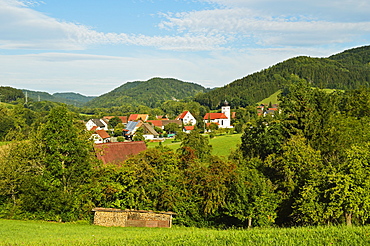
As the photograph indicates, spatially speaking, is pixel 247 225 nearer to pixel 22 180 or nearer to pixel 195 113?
pixel 22 180

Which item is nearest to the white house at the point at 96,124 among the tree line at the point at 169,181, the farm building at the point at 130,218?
the tree line at the point at 169,181

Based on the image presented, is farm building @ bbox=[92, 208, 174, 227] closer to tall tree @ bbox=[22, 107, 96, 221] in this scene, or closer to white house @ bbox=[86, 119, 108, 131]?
tall tree @ bbox=[22, 107, 96, 221]

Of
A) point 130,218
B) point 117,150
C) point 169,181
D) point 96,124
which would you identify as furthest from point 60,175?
point 96,124

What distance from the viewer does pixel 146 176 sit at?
Answer: 2206 centimetres

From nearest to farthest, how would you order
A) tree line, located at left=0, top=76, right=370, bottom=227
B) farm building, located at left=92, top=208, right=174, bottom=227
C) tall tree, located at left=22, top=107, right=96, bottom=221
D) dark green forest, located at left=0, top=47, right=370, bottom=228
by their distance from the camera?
dark green forest, located at left=0, top=47, right=370, bottom=228, tree line, located at left=0, top=76, right=370, bottom=227, farm building, located at left=92, top=208, right=174, bottom=227, tall tree, located at left=22, top=107, right=96, bottom=221

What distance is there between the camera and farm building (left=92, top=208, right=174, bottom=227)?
20.9 meters

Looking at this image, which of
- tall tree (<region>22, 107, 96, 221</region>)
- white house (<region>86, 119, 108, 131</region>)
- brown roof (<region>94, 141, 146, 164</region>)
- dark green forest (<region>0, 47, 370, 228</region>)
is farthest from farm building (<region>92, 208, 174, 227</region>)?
white house (<region>86, 119, 108, 131</region>)

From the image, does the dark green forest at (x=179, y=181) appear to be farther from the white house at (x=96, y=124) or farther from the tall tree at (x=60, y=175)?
the white house at (x=96, y=124)

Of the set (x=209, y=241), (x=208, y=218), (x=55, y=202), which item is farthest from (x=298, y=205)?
(x=55, y=202)

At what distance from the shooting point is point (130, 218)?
21094 mm

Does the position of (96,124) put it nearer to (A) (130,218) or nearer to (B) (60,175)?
(B) (60,175)

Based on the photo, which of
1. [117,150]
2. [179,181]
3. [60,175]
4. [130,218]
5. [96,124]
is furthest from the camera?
[96,124]

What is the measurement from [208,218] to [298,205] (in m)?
6.45

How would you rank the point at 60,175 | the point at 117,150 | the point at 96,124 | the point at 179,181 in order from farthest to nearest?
the point at 96,124 < the point at 117,150 < the point at 60,175 < the point at 179,181
